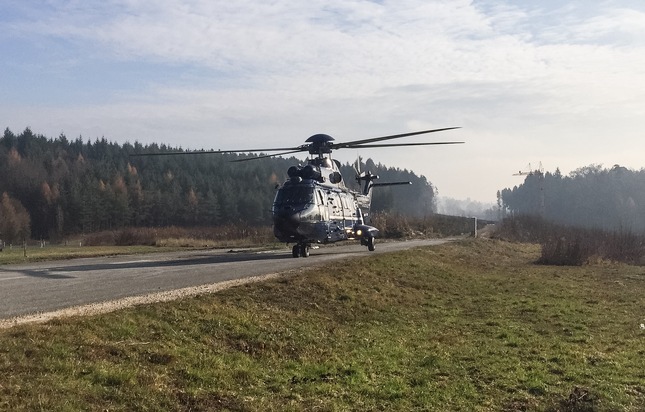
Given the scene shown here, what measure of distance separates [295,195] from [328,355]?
1472cm

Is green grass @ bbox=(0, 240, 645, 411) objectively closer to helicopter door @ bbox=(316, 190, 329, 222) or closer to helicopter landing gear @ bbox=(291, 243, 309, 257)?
helicopter landing gear @ bbox=(291, 243, 309, 257)

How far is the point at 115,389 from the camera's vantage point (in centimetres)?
746

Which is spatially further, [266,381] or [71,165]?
[71,165]

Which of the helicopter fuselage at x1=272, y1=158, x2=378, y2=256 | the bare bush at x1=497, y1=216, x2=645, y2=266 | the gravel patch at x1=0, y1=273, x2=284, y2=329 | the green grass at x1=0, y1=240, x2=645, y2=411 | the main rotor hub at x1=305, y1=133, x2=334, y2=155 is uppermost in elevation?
the main rotor hub at x1=305, y1=133, x2=334, y2=155

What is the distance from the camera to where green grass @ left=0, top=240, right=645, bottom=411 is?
7.84 metres

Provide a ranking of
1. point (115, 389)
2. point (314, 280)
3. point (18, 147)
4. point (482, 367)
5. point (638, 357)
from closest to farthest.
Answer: point (115, 389)
point (482, 367)
point (638, 357)
point (314, 280)
point (18, 147)

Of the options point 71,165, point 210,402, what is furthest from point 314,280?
point 71,165

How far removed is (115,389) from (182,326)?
11.4 feet

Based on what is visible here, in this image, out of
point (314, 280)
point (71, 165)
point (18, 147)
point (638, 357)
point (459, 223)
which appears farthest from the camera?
point (18, 147)

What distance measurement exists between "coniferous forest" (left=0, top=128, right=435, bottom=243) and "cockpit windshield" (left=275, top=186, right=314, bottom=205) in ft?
194

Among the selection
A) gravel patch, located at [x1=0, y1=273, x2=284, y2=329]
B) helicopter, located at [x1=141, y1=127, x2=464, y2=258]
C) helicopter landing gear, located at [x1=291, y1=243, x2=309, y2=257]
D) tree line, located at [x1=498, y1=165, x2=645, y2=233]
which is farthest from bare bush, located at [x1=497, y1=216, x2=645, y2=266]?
tree line, located at [x1=498, y1=165, x2=645, y2=233]

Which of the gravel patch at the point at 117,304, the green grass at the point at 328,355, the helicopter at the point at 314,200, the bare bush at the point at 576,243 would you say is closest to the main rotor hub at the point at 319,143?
the helicopter at the point at 314,200

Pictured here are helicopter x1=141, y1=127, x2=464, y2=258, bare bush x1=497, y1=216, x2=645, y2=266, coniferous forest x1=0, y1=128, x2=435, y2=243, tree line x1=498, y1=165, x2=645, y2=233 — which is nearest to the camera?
helicopter x1=141, y1=127, x2=464, y2=258

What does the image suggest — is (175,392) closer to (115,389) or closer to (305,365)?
(115,389)
